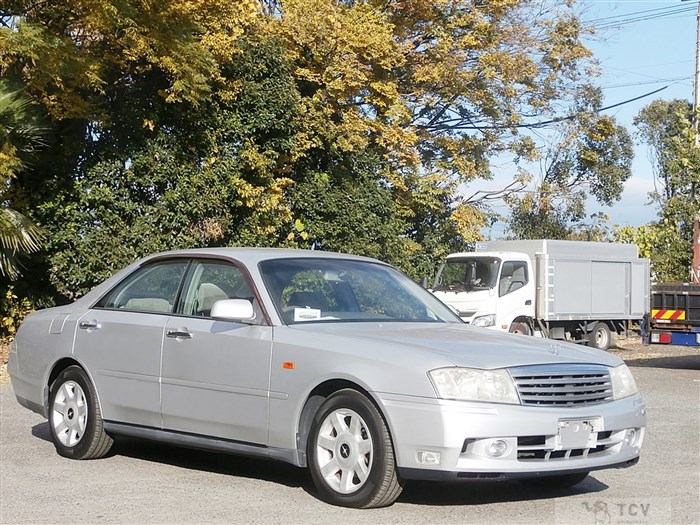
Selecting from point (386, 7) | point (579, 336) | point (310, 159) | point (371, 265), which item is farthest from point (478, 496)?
point (386, 7)

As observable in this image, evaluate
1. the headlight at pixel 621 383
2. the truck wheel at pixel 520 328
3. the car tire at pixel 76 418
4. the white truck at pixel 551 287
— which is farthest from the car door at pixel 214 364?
the truck wheel at pixel 520 328

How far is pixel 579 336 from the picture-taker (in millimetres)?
26281

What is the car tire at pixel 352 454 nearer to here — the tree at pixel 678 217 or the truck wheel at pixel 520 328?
the truck wheel at pixel 520 328

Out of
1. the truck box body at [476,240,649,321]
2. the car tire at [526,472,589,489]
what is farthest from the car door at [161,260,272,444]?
the truck box body at [476,240,649,321]

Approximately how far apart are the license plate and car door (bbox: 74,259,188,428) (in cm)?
292

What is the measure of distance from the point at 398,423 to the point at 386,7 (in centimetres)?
2220

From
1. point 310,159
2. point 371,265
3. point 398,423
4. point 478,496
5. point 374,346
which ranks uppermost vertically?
point 310,159

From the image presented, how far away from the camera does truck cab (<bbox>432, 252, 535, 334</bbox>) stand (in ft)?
75.6

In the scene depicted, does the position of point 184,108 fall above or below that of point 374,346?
above

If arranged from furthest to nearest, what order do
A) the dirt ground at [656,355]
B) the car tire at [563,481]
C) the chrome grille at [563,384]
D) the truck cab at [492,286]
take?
the truck cab at [492,286] < the dirt ground at [656,355] < the car tire at [563,481] < the chrome grille at [563,384]

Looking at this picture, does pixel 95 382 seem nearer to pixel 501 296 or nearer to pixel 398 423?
pixel 398 423

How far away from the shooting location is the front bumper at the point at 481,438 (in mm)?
6270

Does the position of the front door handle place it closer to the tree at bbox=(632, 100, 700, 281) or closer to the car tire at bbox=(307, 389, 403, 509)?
the car tire at bbox=(307, 389, 403, 509)

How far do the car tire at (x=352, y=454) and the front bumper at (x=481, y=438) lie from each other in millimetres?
113
